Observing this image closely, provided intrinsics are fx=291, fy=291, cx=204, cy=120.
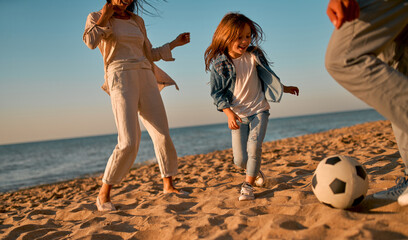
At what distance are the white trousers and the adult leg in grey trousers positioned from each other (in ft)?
7.02

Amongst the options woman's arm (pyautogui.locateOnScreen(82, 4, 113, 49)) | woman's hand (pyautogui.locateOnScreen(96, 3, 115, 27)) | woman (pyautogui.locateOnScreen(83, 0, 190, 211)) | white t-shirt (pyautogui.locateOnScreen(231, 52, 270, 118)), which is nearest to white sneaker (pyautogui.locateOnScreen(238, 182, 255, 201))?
white t-shirt (pyautogui.locateOnScreen(231, 52, 270, 118))

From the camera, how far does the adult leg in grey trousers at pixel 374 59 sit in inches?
69.1

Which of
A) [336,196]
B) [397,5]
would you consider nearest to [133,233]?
[336,196]

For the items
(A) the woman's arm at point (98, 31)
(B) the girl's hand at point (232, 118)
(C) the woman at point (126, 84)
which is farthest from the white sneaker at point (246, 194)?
(A) the woman's arm at point (98, 31)

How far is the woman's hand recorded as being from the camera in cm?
308

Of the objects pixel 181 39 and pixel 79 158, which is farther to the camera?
pixel 79 158

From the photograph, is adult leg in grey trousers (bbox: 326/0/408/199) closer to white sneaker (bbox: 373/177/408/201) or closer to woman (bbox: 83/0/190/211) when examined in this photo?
white sneaker (bbox: 373/177/408/201)

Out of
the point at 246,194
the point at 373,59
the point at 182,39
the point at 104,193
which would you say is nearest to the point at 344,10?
the point at 373,59

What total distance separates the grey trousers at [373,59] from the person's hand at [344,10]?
0.07 meters

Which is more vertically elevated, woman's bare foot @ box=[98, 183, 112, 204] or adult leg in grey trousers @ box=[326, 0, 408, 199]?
adult leg in grey trousers @ box=[326, 0, 408, 199]

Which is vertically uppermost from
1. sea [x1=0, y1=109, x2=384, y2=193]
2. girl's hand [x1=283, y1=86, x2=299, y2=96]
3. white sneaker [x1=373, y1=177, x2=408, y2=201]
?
girl's hand [x1=283, y1=86, x2=299, y2=96]

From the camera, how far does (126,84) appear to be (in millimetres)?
3260

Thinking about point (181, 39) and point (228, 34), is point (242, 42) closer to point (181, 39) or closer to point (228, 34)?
point (228, 34)

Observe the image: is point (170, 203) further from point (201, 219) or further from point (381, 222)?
point (381, 222)
